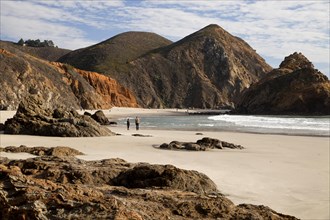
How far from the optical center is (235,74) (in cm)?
14400

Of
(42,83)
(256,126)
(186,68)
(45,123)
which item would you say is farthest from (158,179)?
(186,68)

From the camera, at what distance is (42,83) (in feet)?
210

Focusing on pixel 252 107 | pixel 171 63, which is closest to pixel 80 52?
pixel 171 63

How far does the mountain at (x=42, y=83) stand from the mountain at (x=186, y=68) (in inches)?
1378

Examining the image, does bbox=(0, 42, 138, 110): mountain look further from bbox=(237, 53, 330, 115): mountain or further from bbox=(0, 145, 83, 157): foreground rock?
bbox=(0, 145, 83, 157): foreground rock

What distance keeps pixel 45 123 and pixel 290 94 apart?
7188 cm

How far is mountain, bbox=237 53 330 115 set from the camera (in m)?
82.3

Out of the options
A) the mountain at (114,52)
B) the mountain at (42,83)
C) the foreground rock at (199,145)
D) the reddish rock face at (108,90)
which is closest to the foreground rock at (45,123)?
the foreground rock at (199,145)

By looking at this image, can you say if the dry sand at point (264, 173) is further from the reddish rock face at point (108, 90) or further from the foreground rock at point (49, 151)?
the reddish rock face at point (108, 90)

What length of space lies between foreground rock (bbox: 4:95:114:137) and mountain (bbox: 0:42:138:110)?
24316 mm

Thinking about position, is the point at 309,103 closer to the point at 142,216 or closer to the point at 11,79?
the point at 11,79

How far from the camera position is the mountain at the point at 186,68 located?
12825 cm

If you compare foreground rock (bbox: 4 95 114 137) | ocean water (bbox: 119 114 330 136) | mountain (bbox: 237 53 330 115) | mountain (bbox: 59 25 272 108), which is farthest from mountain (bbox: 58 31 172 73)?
foreground rock (bbox: 4 95 114 137)

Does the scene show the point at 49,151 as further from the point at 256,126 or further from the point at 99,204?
the point at 256,126
